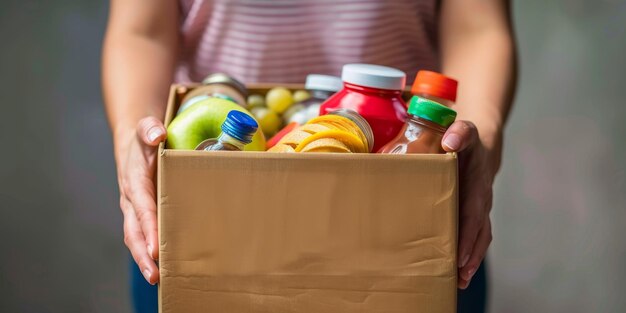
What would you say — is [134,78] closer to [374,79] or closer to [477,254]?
[374,79]

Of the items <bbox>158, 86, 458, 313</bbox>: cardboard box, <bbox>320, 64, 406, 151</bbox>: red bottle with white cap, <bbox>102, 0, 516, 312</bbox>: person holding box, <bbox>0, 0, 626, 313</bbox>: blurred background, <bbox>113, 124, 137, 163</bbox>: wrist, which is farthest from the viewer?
<bbox>0, 0, 626, 313</bbox>: blurred background

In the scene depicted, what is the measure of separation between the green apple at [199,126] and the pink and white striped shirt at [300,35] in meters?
0.31

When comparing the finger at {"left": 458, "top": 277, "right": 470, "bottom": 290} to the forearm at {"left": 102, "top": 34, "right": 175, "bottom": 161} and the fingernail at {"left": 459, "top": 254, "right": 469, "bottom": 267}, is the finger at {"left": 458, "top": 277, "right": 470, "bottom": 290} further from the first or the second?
the forearm at {"left": 102, "top": 34, "right": 175, "bottom": 161}

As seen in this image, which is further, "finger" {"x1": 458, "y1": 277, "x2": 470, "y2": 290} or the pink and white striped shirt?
the pink and white striped shirt

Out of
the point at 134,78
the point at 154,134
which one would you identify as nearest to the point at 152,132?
the point at 154,134

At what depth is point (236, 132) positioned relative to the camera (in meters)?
0.61

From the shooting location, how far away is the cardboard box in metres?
0.58

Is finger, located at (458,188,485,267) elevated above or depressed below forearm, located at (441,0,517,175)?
below

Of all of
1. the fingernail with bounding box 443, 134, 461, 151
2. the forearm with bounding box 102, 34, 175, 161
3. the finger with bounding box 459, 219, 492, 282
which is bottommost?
the finger with bounding box 459, 219, 492, 282

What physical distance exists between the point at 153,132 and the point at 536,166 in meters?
1.70

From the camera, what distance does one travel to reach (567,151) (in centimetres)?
218

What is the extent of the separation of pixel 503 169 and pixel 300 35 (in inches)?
51.7

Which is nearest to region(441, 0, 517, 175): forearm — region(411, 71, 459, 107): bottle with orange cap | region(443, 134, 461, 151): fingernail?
region(411, 71, 459, 107): bottle with orange cap

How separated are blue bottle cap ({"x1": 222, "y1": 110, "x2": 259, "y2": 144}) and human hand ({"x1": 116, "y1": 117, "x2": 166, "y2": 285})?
0.06 m
